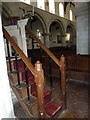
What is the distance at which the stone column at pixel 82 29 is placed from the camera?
468 centimetres

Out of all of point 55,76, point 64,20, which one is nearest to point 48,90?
point 55,76

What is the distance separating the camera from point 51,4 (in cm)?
1232

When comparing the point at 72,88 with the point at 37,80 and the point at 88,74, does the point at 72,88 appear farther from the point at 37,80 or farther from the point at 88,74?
the point at 37,80

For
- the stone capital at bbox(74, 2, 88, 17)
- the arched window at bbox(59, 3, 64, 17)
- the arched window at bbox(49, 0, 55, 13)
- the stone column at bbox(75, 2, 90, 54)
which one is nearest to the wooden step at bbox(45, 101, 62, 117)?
the stone column at bbox(75, 2, 90, 54)

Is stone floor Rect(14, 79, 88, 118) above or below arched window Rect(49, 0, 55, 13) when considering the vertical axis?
below

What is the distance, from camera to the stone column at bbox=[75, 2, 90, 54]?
4680mm

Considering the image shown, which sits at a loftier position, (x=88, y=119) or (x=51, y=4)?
(x=51, y=4)

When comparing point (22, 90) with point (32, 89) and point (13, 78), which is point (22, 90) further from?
point (32, 89)

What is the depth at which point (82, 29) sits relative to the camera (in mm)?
4965

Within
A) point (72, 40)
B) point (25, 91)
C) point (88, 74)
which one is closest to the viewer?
point (25, 91)

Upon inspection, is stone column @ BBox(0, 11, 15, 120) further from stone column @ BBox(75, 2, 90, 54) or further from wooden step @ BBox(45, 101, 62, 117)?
stone column @ BBox(75, 2, 90, 54)

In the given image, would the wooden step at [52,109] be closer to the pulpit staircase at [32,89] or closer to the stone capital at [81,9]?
the pulpit staircase at [32,89]

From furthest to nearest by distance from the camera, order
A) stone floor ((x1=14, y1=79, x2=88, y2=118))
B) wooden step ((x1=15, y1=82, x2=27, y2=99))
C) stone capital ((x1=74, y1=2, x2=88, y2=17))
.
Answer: stone capital ((x1=74, y1=2, x2=88, y2=17)), stone floor ((x1=14, y1=79, x2=88, y2=118)), wooden step ((x1=15, y1=82, x2=27, y2=99))

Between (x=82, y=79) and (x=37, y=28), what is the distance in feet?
33.4
